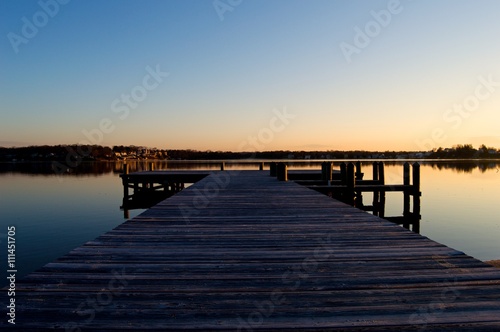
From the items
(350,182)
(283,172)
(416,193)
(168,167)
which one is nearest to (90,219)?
(283,172)

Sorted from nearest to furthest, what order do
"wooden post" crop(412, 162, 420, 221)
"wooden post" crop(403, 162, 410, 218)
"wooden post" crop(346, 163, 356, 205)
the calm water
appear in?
the calm water → "wooden post" crop(346, 163, 356, 205) → "wooden post" crop(412, 162, 420, 221) → "wooden post" crop(403, 162, 410, 218)

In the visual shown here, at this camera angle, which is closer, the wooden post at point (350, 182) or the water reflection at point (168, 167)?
the wooden post at point (350, 182)

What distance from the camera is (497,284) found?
3436 millimetres

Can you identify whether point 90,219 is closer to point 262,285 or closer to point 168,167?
point 262,285

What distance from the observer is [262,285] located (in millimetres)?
3543

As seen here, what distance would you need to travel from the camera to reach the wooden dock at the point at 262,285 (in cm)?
280

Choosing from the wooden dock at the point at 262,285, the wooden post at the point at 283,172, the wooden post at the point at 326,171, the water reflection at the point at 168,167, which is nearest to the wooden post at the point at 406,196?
the wooden post at the point at 326,171

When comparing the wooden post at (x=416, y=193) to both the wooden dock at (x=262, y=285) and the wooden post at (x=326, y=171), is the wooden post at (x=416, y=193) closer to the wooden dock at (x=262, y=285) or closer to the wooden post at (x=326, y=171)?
the wooden post at (x=326, y=171)

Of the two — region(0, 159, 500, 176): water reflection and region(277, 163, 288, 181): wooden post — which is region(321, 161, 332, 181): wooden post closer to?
region(277, 163, 288, 181): wooden post

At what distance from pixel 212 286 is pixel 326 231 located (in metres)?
3.07

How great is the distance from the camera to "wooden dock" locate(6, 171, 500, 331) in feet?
9.19

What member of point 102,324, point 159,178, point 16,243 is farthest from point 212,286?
point 159,178

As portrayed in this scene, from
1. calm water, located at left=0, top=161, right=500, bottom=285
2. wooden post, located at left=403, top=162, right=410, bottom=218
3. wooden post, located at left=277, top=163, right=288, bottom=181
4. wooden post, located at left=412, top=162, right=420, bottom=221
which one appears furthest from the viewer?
wooden post, located at left=277, top=163, right=288, bottom=181

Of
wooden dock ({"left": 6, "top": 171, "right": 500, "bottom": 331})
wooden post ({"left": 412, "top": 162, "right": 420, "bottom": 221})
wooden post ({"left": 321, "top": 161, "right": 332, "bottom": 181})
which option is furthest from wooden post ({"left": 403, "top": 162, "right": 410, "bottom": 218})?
wooden dock ({"left": 6, "top": 171, "right": 500, "bottom": 331})
